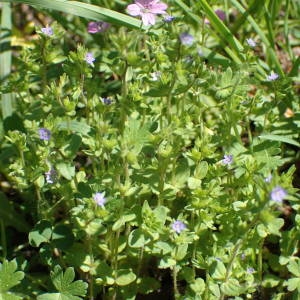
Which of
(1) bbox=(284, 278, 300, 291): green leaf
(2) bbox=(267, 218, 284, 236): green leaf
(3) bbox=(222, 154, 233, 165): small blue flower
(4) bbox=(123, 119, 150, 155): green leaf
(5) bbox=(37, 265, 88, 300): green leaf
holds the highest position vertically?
(4) bbox=(123, 119, 150, 155): green leaf

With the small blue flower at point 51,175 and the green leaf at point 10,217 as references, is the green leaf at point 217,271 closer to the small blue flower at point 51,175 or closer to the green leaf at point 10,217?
the small blue flower at point 51,175

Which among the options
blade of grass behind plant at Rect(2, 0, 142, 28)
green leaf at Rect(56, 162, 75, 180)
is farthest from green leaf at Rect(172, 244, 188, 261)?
blade of grass behind plant at Rect(2, 0, 142, 28)

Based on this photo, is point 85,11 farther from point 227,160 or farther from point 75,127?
point 227,160

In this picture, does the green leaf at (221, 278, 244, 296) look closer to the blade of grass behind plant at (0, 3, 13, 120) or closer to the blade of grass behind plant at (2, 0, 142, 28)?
the blade of grass behind plant at (2, 0, 142, 28)

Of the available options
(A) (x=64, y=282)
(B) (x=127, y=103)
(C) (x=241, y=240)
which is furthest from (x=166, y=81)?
(A) (x=64, y=282)

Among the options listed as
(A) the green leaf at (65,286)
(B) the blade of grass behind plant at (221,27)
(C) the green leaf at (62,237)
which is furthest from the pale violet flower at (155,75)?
(A) the green leaf at (65,286)

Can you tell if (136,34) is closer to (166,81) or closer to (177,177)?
(166,81)
